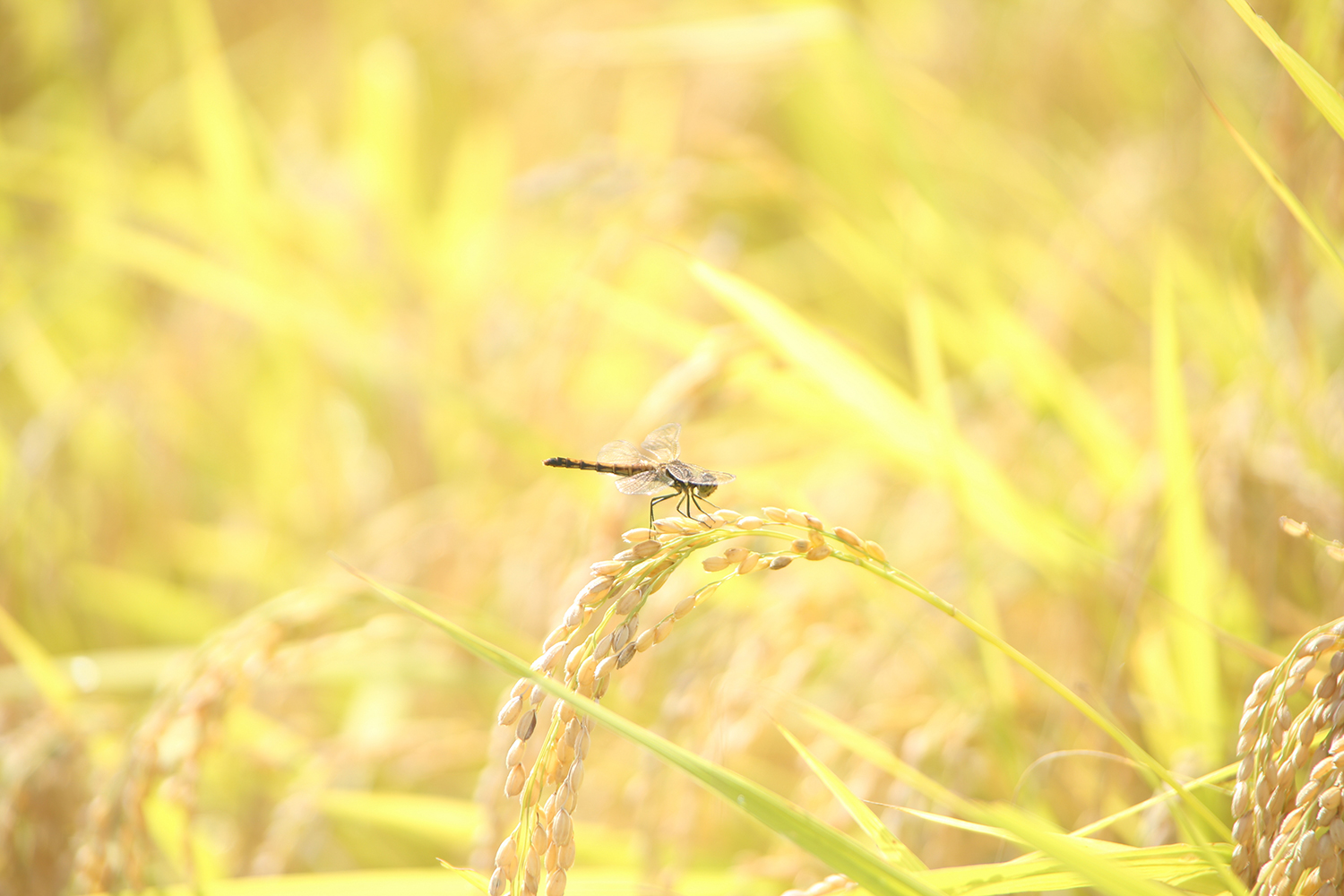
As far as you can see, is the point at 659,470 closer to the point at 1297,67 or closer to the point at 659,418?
the point at 659,418

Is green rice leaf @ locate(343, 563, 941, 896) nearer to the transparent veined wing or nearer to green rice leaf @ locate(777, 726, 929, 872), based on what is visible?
green rice leaf @ locate(777, 726, 929, 872)

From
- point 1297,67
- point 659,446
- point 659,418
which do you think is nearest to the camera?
point 1297,67

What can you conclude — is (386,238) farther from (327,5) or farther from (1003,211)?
(327,5)

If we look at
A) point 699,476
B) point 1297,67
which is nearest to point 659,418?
point 699,476

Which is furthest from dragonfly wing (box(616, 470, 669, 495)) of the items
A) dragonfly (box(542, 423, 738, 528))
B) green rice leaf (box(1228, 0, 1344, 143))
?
green rice leaf (box(1228, 0, 1344, 143))

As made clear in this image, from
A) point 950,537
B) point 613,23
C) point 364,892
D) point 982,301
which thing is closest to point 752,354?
point 982,301

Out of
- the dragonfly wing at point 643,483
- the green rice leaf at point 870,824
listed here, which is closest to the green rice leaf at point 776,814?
the green rice leaf at point 870,824

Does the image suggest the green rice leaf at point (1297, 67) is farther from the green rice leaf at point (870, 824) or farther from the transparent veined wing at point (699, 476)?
the green rice leaf at point (870, 824)
